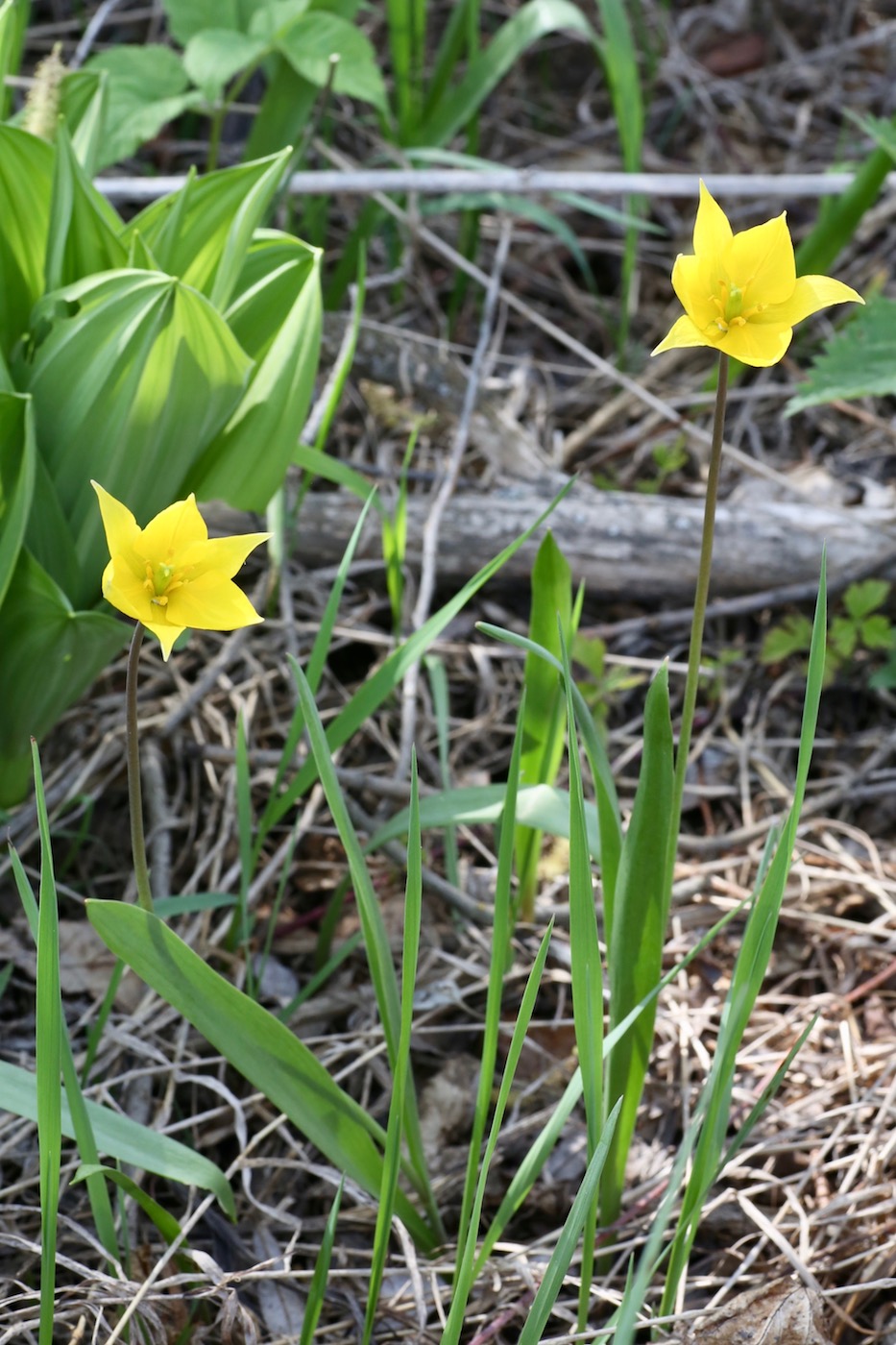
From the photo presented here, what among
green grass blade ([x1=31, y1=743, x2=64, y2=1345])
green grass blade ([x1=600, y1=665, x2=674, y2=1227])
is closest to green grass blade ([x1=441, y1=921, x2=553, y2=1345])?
green grass blade ([x1=600, y1=665, x2=674, y2=1227])

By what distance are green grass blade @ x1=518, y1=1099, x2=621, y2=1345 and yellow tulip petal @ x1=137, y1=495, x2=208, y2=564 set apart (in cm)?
58

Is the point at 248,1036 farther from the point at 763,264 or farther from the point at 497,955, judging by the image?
the point at 763,264

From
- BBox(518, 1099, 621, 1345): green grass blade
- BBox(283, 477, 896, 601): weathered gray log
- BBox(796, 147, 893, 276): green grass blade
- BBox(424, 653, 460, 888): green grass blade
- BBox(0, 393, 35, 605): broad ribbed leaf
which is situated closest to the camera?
BBox(518, 1099, 621, 1345): green grass blade

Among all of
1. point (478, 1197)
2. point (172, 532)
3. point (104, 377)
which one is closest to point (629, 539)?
point (104, 377)

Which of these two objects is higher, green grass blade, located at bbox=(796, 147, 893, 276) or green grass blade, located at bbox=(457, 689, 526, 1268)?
green grass blade, located at bbox=(796, 147, 893, 276)

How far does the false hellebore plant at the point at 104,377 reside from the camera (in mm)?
1352

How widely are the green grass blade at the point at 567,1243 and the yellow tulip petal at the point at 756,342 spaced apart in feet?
2.03

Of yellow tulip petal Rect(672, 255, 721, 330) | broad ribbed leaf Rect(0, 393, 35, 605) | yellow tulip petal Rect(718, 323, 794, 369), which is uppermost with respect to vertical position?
yellow tulip petal Rect(672, 255, 721, 330)

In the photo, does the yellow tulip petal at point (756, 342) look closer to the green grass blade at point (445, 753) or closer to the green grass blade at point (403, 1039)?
the green grass blade at point (403, 1039)

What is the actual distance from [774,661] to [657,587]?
0.25m

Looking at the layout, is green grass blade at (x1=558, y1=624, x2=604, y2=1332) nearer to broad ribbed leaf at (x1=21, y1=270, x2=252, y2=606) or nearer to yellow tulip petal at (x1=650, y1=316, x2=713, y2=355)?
yellow tulip petal at (x1=650, y1=316, x2=713, y2=355)

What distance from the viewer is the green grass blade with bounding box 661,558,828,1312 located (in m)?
1.00

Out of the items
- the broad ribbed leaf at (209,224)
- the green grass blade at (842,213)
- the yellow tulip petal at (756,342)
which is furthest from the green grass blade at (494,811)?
the green grass blade at (842,213)

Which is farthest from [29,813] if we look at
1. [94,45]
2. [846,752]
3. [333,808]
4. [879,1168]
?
[94,45]
